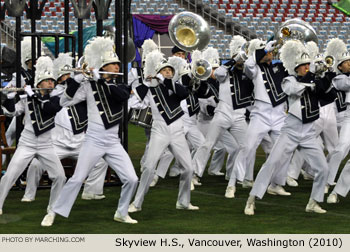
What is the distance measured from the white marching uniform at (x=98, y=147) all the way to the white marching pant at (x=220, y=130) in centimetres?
281

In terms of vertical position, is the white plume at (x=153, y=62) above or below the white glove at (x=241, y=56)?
above

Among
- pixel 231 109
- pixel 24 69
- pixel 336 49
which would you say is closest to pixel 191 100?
pixel 231 109

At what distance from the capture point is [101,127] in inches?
302

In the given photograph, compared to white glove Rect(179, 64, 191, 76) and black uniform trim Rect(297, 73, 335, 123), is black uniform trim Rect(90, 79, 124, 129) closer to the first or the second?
white glove Rect(179, 64, 191, 76)

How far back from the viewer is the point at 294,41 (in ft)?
27.4

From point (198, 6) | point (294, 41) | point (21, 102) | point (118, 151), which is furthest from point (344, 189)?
point (198, 6)

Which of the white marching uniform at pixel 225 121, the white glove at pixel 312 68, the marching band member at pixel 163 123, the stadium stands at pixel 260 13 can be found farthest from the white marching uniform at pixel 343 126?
the stadium stands at pixel 260 13

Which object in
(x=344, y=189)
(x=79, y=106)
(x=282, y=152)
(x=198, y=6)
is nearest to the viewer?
(x=282, y=152)

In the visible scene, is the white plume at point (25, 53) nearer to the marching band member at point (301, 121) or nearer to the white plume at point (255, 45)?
the white plume at point (255, 45)

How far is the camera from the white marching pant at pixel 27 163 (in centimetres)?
818

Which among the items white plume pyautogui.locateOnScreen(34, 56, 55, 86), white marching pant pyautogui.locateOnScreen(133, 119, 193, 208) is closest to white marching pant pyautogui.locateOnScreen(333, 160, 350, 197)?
white marching pant pyautogui.locateOnScreen(133, 119, 193, 208)

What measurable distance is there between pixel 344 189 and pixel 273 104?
4.03 ft

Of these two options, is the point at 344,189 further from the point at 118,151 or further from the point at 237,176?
the point at 118,151

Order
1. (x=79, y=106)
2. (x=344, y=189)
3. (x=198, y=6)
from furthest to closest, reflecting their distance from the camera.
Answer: (x=198, y=6), (x=79, y=106), (x=344, y=189)
